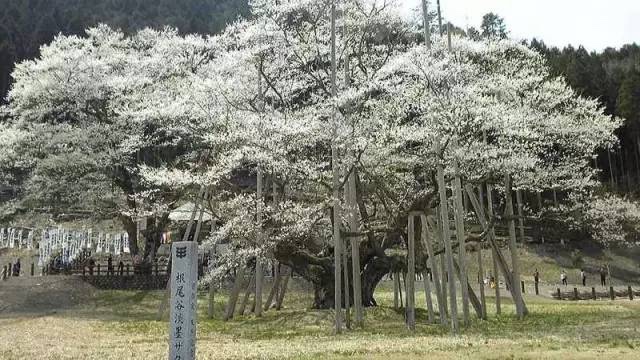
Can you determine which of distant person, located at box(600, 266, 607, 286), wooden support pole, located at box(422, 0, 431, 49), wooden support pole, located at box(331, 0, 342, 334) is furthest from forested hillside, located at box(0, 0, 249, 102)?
wooden support pole, located at box(331, 0, 342, 334)

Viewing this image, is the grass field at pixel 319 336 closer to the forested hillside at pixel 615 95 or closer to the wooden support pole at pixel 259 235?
the wooden support pole at pixel 259 235

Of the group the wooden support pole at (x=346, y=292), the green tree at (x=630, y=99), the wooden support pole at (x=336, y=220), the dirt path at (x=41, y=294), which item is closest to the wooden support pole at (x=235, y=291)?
the wooden support pole at (x=346, y=292)

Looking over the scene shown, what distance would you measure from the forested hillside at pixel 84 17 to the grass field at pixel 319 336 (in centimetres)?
4943

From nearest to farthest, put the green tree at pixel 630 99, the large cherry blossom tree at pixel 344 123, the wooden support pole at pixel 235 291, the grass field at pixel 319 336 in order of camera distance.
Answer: the grass field at pixel 319 336, the large cherry blossom tree at pixel 344 123, the wooden support pole at pixel 235 291, the green tree at pixel 630 99

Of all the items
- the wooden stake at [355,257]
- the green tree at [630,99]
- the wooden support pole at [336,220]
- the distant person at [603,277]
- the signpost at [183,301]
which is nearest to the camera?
the signpost at [183,301]

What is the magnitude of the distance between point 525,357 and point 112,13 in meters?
82.1

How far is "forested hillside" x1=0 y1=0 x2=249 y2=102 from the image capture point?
222 feet

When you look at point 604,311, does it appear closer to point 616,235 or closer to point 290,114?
point 290,114

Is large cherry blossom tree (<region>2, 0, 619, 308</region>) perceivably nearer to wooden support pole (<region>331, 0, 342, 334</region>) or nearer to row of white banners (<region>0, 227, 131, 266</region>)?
wooden support pole (<region>331, 0, 342, 334</region>)

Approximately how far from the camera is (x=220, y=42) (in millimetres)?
22969

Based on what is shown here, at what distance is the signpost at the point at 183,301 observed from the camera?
6.71 metres

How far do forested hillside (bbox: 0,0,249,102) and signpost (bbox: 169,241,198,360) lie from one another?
5880 cm

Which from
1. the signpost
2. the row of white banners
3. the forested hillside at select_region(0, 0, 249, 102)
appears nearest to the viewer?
the signpost

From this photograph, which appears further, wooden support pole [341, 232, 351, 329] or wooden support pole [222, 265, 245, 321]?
wooden support pole [222, 265, 245, 321]
